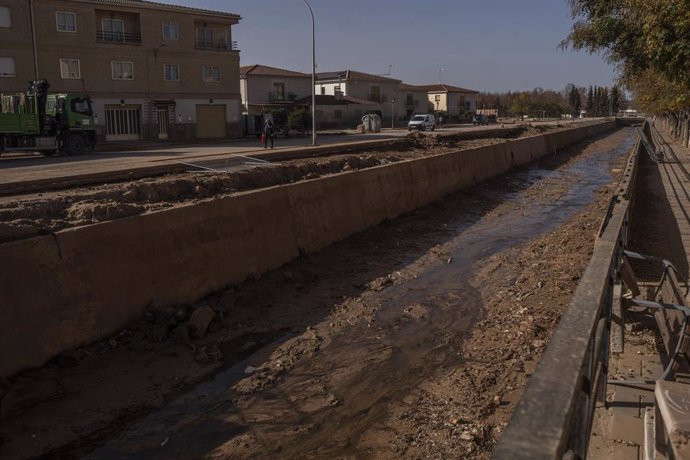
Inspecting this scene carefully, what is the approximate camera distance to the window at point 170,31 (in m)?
45.0

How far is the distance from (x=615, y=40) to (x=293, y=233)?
12586 millimetres

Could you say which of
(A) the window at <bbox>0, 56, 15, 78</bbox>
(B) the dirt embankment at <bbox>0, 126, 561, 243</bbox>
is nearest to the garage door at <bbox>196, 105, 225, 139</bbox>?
(A) the window at <bbox>0, 56, 15, 78</bbox>

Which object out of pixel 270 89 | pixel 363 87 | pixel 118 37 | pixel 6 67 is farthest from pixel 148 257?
pixel 363 87

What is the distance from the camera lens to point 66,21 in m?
40.0

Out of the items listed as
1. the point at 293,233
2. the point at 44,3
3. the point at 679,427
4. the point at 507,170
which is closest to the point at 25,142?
the point at 44,3

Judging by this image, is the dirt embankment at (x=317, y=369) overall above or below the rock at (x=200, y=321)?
below

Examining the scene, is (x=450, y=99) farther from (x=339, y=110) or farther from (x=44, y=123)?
(x=44, y=123)

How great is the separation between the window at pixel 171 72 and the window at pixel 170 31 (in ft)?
6.54

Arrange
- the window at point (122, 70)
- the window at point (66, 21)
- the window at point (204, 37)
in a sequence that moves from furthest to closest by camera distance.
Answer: the window at point (204, 37) < the window at point (122, 70) < the window at point (66, 21)

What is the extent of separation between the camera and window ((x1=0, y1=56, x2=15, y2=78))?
121 feet

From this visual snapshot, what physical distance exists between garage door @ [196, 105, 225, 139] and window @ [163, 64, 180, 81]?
2678mm

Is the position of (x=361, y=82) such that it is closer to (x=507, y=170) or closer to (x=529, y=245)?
(x=507, y=170)

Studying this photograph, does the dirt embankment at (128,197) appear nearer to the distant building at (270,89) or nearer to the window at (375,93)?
the distant building at (270,89)

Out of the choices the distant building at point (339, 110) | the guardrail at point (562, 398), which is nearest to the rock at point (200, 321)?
the guardrail at point (562, 398)
